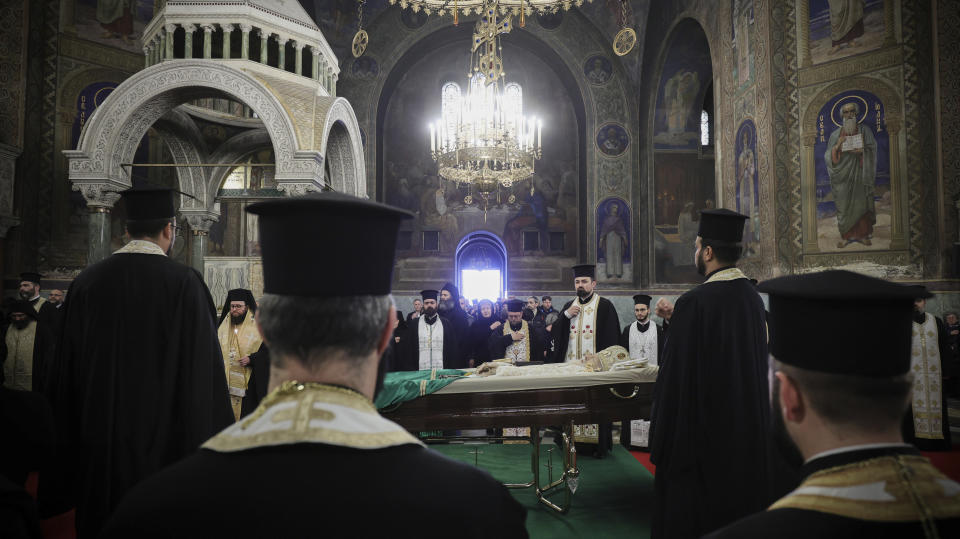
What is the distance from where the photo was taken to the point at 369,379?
3.42 feet

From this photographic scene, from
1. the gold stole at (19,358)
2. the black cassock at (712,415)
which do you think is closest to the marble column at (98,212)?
the gold stole at (19,358)

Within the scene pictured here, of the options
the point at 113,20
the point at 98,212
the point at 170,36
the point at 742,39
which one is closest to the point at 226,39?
the point at 170,36

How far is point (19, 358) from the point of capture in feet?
23.5

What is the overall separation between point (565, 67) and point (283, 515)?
18.5 meters

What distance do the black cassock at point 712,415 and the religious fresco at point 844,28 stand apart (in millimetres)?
8017

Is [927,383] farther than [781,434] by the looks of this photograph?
Yes

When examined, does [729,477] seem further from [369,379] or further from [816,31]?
[816,31]

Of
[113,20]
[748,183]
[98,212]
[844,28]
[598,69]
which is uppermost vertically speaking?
[598,69]

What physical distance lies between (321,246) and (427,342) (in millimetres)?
7729

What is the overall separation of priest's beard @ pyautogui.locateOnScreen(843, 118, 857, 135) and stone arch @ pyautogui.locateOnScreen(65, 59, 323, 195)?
8431 mm

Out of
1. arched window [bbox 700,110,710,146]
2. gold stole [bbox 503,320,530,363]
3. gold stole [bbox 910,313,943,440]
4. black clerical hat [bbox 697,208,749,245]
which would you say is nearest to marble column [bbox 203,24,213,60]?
gold stole [bbox 503,320,530,363]

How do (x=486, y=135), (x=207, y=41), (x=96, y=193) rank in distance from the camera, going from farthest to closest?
(x=486, y=135) → (x=207, y=41) → (x=96, y=193)

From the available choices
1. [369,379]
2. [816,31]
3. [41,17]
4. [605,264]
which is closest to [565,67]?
[605,264]

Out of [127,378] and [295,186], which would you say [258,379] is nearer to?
[127,378]
